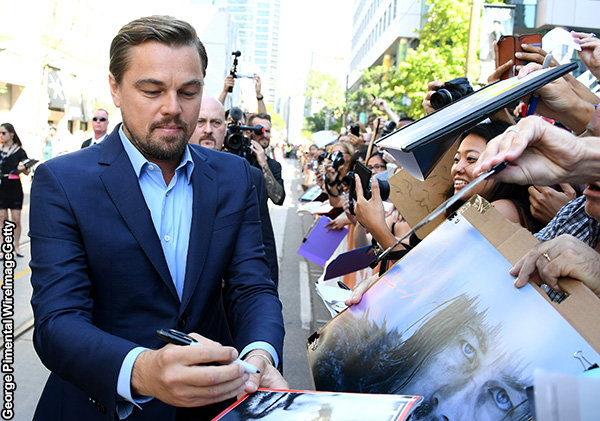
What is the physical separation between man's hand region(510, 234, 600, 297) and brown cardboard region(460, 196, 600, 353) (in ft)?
0.09

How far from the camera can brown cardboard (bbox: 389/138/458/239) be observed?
288 centimetres

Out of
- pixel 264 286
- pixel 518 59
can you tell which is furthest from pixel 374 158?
pixel 264 286

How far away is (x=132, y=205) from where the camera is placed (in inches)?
64.0

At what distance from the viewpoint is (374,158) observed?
20.5 feet

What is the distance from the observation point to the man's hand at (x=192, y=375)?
3.92 feet

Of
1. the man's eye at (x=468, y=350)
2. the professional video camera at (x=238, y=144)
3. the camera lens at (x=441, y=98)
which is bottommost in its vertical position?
the man's eye at (x=468, y=350)

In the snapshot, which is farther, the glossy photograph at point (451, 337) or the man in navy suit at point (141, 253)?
the man in navy suit at point (141, 253)

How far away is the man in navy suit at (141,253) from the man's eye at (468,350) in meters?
0.50

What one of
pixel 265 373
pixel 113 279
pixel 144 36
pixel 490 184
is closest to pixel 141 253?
pixel 113 279

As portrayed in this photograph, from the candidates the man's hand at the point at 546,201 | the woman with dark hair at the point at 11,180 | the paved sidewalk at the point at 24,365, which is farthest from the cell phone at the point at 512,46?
the woman with dark hair at the point at 11,180

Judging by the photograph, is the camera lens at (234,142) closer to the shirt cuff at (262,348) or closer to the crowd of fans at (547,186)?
the crowd of fans at (547,186)

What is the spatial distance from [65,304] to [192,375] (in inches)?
18.8

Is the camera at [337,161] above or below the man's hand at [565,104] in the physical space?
below

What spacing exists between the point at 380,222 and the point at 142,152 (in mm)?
1703
